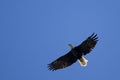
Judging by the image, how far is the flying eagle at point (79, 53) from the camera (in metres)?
18.1

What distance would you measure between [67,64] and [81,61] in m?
1.00

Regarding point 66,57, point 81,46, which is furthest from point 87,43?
point 66,57

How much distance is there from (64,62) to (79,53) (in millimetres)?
1252

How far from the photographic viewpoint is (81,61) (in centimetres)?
1814

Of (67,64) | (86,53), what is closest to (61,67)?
(67,64)

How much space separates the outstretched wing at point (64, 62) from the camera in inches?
728

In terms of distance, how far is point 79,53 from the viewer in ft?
59.6

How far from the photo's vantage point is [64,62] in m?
18.7

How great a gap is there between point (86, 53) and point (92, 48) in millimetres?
515

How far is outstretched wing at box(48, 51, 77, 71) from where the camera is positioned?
1848cm

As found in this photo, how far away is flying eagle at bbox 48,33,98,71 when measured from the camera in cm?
1814

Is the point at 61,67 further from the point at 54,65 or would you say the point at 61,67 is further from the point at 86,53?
the point at 86,53

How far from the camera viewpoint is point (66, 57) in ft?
61.4

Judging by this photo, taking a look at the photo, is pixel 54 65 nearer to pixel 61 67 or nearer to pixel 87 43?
pixel 61 67
